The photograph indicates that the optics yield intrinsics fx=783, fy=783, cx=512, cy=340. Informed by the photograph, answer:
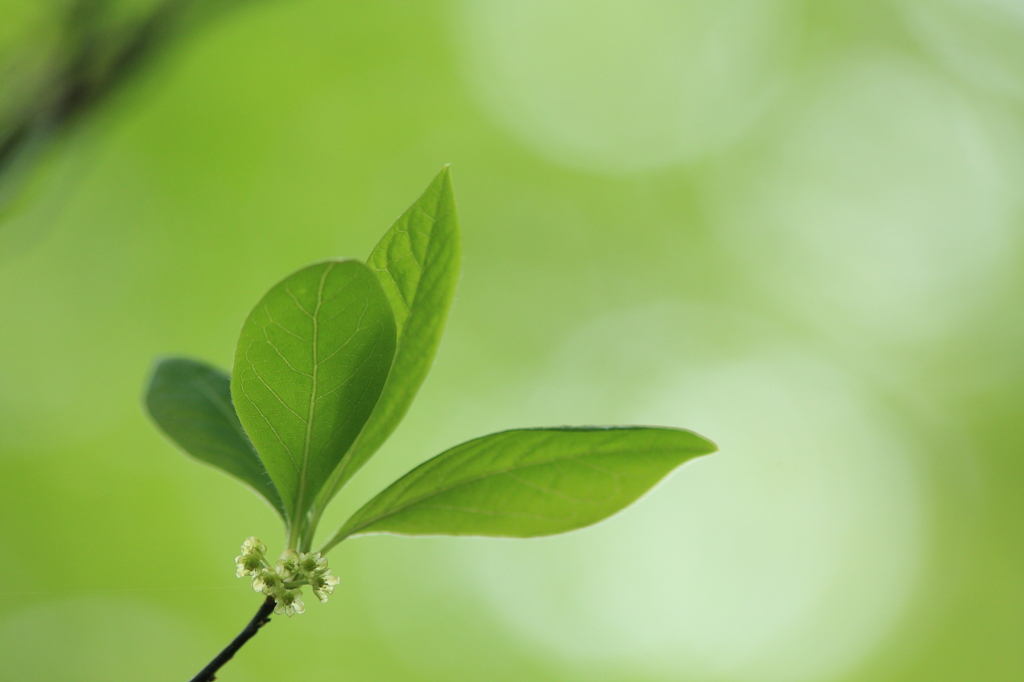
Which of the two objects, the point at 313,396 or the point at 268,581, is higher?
the point at 313,396

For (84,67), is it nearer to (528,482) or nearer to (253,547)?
(253,547)

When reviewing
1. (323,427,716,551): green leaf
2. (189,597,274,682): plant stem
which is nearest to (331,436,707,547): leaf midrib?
(323,427,716,551): green leaf

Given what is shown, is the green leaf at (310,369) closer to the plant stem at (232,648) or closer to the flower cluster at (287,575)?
the flower cluster at (287,575)

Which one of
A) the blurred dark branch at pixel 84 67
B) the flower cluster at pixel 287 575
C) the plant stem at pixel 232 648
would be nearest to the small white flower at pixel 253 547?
the flower cluster at pixel 287 575

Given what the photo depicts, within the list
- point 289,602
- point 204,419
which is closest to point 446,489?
point 289,602

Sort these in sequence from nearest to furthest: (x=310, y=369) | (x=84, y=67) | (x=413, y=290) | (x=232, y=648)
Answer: (x=232, y=648) < (x=310, y=369) < (x=413, y=290) < (x=84, y=67)

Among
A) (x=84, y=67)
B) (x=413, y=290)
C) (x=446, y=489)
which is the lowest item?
(x=446, y=489)

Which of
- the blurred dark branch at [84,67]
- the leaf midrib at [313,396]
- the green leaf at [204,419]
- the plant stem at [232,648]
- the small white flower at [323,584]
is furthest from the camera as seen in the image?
the blurred dark branch at [84,67]
